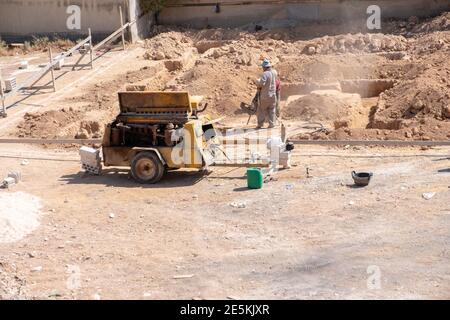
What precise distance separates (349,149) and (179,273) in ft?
20.2

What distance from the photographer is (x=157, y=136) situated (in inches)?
510

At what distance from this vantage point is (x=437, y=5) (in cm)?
2588

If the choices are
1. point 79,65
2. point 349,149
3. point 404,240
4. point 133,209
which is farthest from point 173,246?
point 79,65

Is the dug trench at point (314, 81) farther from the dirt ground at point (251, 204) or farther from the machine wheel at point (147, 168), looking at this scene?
the machine wheel at point (147, 168)

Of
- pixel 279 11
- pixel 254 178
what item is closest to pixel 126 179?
pixel 254 178

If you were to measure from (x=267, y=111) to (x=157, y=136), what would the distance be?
14.9 ft

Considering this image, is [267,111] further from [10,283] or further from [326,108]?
[10,283]

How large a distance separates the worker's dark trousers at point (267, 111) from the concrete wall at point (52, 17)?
10.4 metres

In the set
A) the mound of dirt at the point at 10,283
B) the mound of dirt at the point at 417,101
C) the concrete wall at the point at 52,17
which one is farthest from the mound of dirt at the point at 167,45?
the mound of dirt at the point at 10,283

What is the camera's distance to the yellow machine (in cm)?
1270

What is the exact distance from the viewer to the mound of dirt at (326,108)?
17.4 m

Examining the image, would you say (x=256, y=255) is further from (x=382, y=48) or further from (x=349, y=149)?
(x=382, y=48)

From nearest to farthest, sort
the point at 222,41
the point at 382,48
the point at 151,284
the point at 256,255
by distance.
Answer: the point at 151,284 → the point at 256,255 → the point at 382,48 → the point at 222,41

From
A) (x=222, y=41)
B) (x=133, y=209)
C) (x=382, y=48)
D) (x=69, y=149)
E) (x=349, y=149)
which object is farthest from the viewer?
(x=222, y=41)
